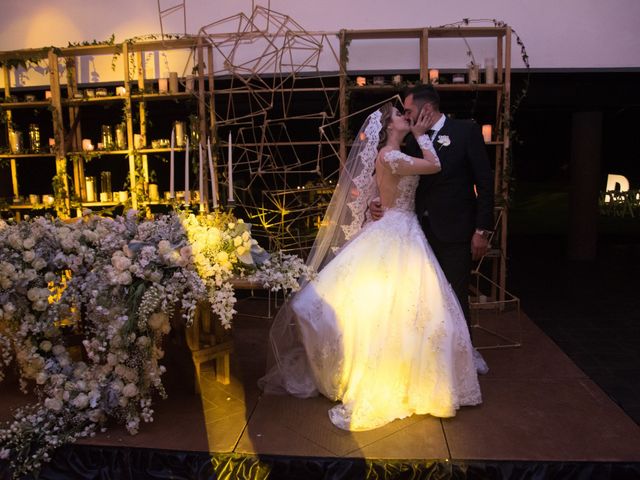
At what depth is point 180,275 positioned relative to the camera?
2504 mm

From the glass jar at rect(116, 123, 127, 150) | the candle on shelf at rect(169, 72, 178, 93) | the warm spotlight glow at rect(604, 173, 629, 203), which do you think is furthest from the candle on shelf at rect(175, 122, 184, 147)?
the warm spotlight glow at rect(604, 173, 629, 203)

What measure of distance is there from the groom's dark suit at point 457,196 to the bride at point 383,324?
148 mm

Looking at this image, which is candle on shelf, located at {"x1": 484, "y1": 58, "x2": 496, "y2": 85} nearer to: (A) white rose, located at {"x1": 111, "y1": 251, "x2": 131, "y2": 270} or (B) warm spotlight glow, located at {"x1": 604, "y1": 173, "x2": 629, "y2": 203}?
(A) white rose, located at {"x1": 111, "y1": 251, "x2": 131, "y2": 270}

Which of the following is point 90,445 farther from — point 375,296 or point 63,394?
point 375,296

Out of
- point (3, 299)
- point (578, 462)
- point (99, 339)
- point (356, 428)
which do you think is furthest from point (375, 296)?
point (3, 299)

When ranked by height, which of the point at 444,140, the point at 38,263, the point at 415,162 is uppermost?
the point at 444,140

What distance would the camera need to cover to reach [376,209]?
10.5 ft

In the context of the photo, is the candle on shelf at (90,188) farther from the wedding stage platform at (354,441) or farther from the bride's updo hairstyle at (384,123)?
the bride's updo hairstyle at (384,123)

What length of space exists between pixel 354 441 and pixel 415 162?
4.58 feet

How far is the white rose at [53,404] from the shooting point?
256 cm

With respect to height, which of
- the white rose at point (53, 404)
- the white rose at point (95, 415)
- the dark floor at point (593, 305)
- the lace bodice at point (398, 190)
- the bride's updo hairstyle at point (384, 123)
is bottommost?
the dark floor at point (593, 305)

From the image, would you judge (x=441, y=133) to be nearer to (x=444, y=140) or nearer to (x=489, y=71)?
(x=444, y=140)

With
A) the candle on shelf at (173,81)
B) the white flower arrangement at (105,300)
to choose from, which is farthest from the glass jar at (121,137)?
the white flower arrangement at (105,300)

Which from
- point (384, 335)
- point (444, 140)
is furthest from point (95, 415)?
point (444, 140)
